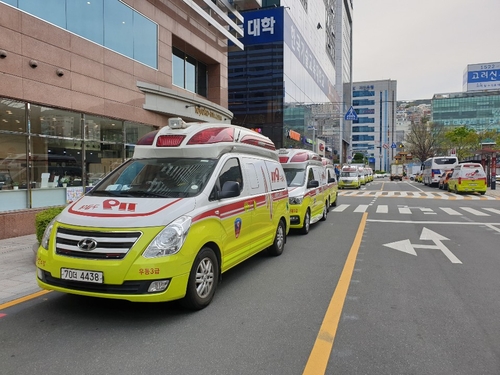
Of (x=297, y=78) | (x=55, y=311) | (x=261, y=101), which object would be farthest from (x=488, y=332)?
(x=297, y=78)

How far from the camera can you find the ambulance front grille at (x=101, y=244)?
3.90 metres

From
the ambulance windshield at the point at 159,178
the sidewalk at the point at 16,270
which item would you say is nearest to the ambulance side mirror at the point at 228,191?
the ambulance windshield at the point at 159,178

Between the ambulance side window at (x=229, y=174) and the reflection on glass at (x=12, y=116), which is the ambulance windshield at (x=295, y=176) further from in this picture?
the reflection on glass at (x=12, y=116)

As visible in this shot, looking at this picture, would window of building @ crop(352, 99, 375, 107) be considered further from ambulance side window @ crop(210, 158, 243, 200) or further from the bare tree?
ambulance side window @ crop(210, 158, 243, 200)

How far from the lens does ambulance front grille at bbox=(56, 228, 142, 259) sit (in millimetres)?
3900

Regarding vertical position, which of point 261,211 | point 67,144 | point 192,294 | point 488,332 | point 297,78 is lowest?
point 488,332

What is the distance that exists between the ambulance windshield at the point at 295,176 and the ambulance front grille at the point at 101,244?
6856mm

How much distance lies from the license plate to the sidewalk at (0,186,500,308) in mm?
1472

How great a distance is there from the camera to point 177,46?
17234mm

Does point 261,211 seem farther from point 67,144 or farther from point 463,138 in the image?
point 463,138

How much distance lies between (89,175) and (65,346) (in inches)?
376

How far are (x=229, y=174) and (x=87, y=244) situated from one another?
7.29ft

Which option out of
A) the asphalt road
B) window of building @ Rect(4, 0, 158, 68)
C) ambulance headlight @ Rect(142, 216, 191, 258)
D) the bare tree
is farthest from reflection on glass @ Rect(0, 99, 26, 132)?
the bare tree

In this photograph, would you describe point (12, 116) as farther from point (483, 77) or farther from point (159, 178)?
point (483, 77)
